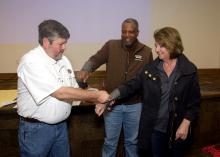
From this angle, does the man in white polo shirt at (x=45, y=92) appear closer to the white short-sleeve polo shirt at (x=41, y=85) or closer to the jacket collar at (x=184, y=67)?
the white short-sleeve polo shirt at (x=41, y=85)

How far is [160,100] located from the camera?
223cm

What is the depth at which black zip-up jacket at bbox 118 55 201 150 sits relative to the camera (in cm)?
220

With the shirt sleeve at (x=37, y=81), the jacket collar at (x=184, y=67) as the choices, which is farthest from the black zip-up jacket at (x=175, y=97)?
the shirt sleeve at (x=37, y=81)

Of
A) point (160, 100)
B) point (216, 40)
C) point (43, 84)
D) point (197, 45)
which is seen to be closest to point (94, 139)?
point (160, 100)

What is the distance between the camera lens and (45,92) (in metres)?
1.93

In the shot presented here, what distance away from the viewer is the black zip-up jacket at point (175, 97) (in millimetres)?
2195

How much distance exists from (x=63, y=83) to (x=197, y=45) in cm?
282

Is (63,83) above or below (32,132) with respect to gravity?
above

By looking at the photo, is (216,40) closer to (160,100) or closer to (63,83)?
(160,100)

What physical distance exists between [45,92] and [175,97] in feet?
3.09

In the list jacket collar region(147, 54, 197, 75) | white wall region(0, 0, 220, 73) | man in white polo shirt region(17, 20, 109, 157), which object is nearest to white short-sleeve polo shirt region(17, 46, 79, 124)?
man in white polo shirt region(17, 20, 109, 157)

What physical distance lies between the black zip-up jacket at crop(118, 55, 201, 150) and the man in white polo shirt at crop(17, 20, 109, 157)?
46cm

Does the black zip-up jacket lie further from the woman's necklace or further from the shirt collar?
the shirt collar

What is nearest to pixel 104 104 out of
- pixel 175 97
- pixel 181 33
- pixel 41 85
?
pixel 175 97
